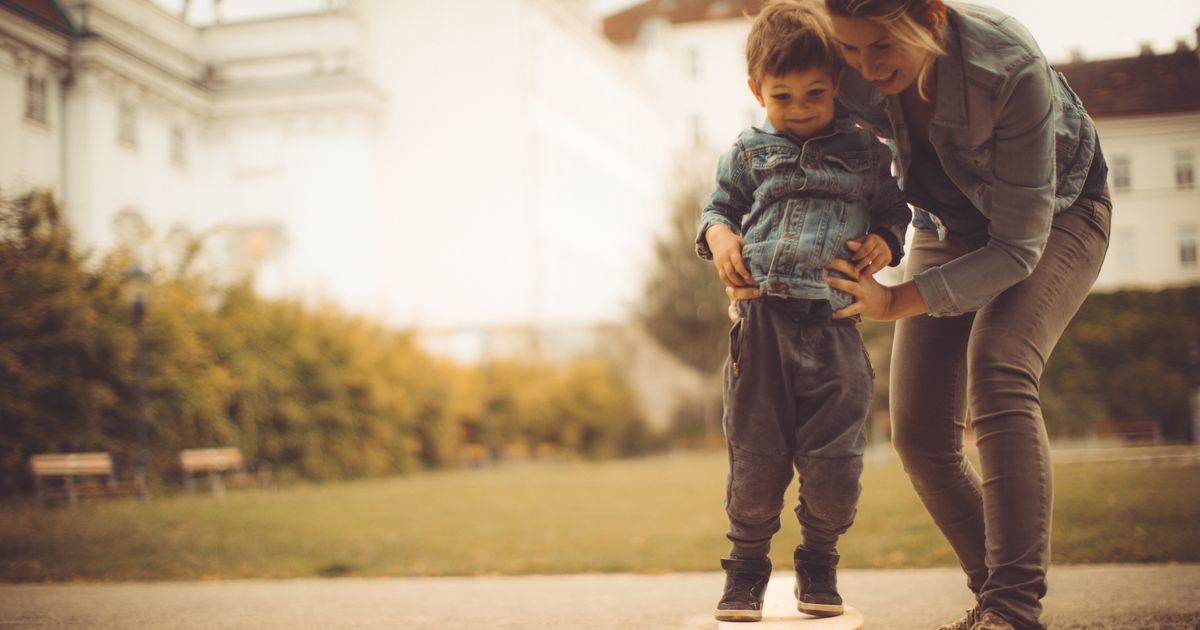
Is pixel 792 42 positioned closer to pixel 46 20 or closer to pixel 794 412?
pixel 794 412

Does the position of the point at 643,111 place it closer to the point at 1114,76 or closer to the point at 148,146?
the point at 148,146

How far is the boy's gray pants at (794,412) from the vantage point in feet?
7.99

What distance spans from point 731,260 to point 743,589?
0.79m

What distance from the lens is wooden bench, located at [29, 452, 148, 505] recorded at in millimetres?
8702

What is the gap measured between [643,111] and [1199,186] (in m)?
30.1

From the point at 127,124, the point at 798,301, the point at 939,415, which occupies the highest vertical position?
the point at 127,124

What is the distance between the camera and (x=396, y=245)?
83.2 feet

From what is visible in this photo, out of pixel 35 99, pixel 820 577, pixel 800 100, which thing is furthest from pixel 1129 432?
pixel 800 100

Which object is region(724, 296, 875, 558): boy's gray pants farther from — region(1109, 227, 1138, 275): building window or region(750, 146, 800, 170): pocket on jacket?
region(1109, 227, 1138, 275): building window

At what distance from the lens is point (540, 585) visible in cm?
463

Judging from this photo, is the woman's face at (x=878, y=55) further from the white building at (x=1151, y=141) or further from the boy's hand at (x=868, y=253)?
the white building at (x=1151, y=141)

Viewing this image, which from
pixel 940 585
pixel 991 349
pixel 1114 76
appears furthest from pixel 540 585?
pixel 1114 76

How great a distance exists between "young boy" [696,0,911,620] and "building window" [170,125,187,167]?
26.9ft

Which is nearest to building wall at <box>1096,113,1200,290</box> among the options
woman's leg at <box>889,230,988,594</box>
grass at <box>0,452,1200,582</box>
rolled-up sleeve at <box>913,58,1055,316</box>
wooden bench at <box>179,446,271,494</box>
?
grass at <box>0,452,1200,582</box>
